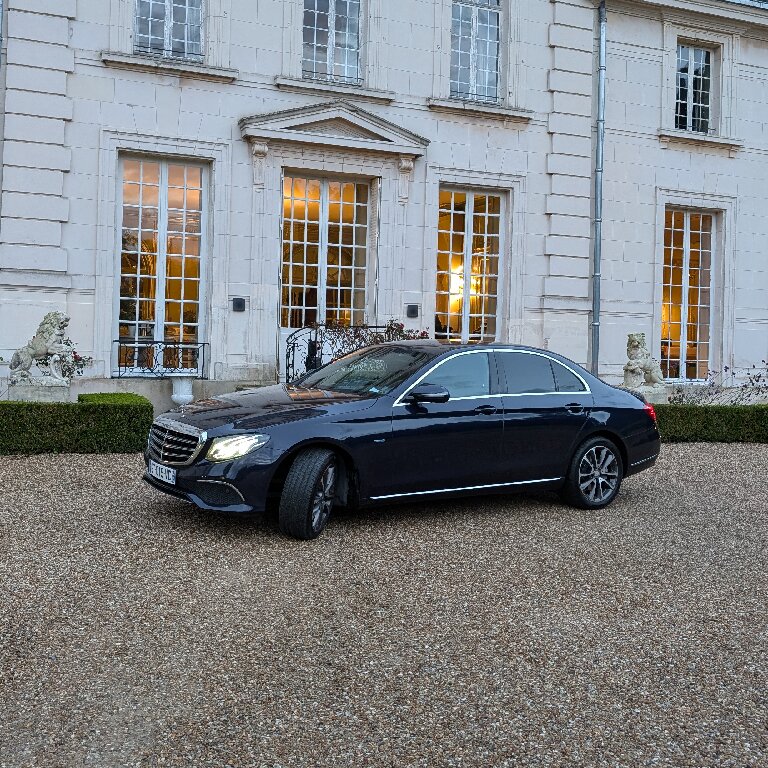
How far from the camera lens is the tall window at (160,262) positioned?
14109mm

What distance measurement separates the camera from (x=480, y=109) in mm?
15844

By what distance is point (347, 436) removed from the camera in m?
6.77

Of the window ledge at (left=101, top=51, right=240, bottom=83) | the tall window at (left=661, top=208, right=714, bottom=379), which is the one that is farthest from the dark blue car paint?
the tall window at (left=661, top=208, right=714, bottom=379)

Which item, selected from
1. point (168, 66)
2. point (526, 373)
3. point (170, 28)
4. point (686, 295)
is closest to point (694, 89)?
point (686, 295)

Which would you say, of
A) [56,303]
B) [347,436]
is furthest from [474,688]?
[56,303]

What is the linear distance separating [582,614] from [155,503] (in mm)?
3975

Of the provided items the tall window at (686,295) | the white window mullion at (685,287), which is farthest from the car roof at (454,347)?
the white window mullion at (685,287)

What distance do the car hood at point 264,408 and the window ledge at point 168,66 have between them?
8.15m

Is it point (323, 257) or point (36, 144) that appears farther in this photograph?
point (323, 257)

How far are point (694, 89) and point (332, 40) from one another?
7.61 meters

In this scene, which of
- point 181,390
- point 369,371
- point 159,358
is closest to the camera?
point 369,371

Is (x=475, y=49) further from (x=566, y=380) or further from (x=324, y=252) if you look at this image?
(x=566, y=380)

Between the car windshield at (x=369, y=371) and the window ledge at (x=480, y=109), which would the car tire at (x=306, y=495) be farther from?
the window ledge at (x=480, y=109)

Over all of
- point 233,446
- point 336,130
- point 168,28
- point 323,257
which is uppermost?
point 168,28
